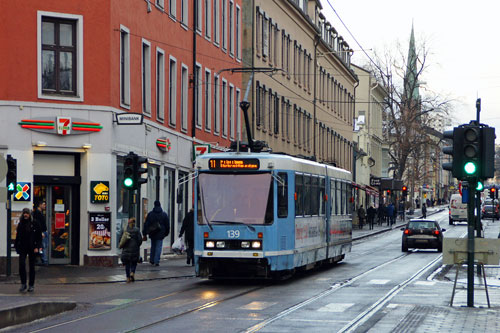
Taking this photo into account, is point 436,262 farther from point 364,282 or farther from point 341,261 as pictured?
point 364,282

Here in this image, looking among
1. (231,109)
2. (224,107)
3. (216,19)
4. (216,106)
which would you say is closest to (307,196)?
(216,106)

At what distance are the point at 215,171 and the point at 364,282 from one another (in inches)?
180

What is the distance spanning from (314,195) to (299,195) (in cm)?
198

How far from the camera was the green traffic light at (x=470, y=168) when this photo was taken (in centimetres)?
1767

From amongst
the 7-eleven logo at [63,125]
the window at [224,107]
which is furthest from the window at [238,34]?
the 7-eleven logo at [63,125]

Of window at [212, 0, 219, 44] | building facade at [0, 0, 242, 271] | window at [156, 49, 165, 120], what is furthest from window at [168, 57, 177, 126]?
window at [212, 0, 219, 44]

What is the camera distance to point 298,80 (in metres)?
64.4

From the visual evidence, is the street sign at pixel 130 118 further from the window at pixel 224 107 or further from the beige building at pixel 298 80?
the window at pixel 224 107

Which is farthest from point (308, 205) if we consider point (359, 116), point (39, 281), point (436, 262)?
point (359, 116)

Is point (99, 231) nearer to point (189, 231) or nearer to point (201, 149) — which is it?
point (189, 231)

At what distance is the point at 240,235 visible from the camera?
23172 millimetres

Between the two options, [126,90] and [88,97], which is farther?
[126,90]

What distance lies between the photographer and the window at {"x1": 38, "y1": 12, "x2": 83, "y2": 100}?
29016 mm

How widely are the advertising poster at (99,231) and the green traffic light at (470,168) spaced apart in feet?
46.8
